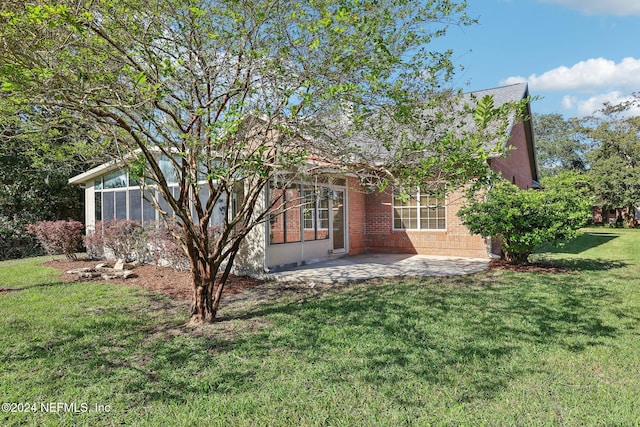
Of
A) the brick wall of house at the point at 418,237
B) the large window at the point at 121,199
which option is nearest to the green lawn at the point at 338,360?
the large window at the point at 121,199

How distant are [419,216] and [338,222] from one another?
2868 mm

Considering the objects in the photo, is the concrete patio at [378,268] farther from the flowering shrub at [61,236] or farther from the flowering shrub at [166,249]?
the flowering shrub at [61,236]

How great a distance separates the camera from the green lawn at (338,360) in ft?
10.1

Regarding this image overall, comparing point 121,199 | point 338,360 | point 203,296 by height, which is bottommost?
point 338,360

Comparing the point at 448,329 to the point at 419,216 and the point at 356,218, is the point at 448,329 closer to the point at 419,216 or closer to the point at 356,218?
the point at 419,216

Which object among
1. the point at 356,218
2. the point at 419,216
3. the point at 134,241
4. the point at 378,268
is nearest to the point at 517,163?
the point at 419,216

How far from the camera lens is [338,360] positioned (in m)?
4.09

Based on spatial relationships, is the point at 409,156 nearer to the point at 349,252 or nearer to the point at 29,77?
the point at 29,77

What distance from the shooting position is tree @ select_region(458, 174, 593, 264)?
29.6ft

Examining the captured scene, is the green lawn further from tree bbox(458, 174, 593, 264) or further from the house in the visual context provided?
the house

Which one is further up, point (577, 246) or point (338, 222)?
point (338, 222)

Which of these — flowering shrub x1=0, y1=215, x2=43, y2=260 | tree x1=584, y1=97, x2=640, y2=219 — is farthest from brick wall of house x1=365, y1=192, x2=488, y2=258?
tree x1=584, y1=97, x2=640, y2=219

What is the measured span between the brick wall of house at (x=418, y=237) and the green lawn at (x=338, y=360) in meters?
4.92

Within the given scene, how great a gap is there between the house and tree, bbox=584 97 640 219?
1749cm
